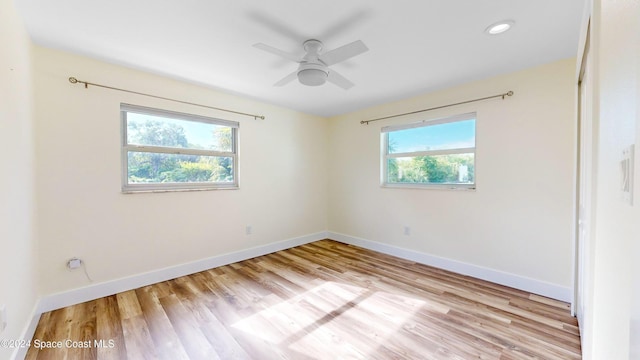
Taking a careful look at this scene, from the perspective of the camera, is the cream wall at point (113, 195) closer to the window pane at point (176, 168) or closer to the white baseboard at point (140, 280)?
the white baseboard at point (140, 280)

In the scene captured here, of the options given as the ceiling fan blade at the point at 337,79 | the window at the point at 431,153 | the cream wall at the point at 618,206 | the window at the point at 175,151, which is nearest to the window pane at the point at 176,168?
the window at the point at 175,151

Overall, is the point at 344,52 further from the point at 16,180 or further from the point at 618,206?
the point at 16,180

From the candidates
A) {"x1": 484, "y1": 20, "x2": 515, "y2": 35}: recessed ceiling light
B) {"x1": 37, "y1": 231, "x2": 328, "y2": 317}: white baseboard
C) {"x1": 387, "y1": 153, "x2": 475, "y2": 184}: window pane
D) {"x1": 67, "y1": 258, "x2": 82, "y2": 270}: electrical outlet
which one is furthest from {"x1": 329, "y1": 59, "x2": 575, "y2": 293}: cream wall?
{"x1": 67, "y1": 258, "x2": 82, "y2": 270}: electrical outlet

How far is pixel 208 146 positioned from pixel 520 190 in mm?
3629

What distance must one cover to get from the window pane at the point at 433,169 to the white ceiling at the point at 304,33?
962 mm

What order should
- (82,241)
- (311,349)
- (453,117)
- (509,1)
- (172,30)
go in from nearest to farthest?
(509,1) → (311,349) → (172,30) → (82,241) → (453,117)

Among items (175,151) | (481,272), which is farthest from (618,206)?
(175,151)

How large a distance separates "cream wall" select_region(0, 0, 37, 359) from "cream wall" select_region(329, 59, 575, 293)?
3610 mm

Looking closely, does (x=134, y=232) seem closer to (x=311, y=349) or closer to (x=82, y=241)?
(x=82, y=241)

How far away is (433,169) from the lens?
128 inches

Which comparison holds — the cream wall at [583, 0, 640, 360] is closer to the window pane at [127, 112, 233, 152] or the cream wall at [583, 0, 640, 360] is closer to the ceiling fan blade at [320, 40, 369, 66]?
the ceiling fan blade at [320, 40, 369, 66]

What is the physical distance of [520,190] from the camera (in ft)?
8.34

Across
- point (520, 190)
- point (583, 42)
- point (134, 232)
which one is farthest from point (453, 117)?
point (134, 232)

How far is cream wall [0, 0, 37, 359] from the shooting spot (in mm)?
1368
